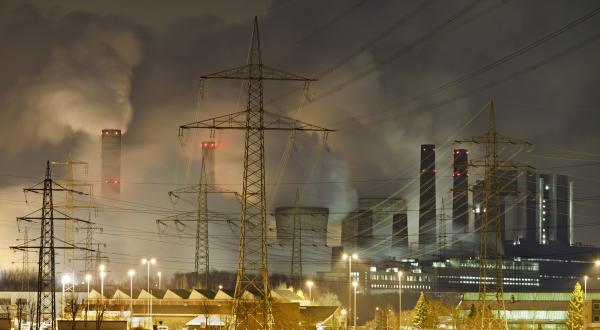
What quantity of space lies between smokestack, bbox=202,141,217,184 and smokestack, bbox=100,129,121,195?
24.1ft

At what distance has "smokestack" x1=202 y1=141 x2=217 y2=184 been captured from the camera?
269 ft

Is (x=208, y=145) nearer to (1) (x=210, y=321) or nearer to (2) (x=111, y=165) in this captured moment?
(2) (x=111, y=165)

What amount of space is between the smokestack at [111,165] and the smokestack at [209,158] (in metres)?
7.36

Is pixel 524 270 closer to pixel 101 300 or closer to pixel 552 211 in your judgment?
pixel 552 211

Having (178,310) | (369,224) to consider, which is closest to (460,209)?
(369,224)

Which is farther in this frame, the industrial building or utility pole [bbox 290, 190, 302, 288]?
utility pole [bbox 290, 190, 302, 288]

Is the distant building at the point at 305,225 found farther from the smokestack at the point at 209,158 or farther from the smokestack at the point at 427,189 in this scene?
the smokestack at the point at 427,189

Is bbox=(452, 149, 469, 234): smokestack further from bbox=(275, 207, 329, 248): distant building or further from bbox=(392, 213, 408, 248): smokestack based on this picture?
bbox=(275, 207, 329, 248): distant building

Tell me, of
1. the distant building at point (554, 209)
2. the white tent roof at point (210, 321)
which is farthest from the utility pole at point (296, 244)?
the distant building at point (554, 209)

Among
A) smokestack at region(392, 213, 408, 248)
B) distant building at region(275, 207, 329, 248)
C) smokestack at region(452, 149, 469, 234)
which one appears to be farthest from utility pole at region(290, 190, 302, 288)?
smokestack at region(452, 149, 469, 234)

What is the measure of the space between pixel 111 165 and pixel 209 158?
8.95 meters

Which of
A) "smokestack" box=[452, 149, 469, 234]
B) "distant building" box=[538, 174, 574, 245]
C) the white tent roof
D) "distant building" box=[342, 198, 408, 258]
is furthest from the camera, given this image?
"distant building" box=[538, 174, 574, 245]

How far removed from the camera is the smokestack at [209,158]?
8212cm

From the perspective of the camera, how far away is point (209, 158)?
8444 centimetres
